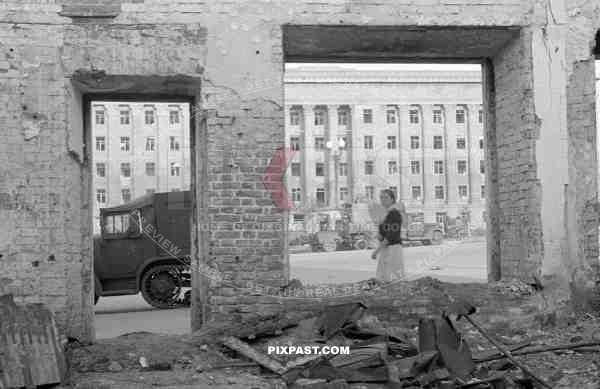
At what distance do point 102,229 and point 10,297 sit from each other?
22.8 ft

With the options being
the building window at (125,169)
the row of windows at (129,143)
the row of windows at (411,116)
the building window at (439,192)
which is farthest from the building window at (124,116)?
the building window at (439,192)

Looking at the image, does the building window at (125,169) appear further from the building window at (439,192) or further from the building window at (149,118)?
the building window at (439,192)

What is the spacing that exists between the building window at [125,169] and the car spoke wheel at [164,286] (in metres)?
16.8

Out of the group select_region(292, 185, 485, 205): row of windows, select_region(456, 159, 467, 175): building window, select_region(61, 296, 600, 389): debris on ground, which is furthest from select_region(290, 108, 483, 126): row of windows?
select_region(61, 296, 600, 389): debris on ground

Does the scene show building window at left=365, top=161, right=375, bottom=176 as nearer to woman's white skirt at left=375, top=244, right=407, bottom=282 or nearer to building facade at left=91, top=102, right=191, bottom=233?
building facade at left=91, top=102, right=191, bottom=233

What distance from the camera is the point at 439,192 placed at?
1800 cm

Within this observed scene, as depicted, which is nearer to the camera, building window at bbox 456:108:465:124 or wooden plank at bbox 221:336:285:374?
wooden plank at bbox 221:336:285:374

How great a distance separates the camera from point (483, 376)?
17.2ft

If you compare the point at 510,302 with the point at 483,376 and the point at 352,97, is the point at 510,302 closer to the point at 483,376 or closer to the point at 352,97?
the point at 483,376

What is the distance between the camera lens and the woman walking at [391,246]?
7695 mm

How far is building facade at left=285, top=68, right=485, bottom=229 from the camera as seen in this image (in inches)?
420

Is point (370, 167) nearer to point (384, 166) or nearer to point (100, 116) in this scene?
point (384, 166)

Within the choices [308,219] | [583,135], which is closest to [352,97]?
[583,135]

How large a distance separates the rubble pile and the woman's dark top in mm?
1502
